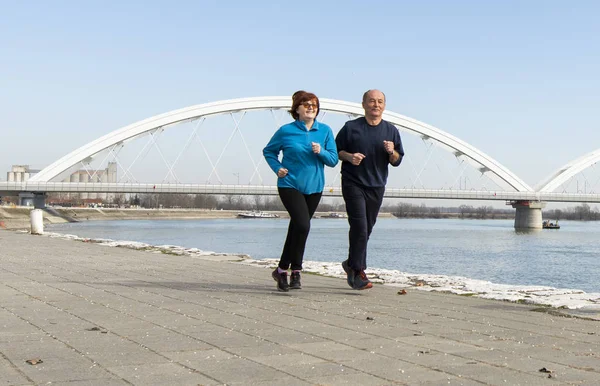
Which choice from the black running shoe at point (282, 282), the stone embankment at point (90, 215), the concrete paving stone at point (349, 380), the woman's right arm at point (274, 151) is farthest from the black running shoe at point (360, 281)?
the stone embankment at point (90, 215)

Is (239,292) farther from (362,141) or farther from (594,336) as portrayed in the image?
(594,336)

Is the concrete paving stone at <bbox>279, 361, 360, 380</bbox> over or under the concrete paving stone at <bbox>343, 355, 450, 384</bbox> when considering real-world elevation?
over

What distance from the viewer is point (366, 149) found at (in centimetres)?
656

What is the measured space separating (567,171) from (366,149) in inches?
2972

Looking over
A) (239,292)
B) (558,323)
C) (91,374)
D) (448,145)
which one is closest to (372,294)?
(239,292)

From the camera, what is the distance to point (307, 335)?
A: 4.12 m

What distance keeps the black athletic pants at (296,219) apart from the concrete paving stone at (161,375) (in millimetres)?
3171

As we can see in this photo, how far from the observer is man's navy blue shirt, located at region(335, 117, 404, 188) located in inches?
259

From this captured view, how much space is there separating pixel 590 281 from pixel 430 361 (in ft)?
54.9

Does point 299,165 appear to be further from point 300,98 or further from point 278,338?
point 278,338

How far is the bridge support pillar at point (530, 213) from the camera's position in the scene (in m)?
76.2

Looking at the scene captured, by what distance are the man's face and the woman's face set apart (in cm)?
50

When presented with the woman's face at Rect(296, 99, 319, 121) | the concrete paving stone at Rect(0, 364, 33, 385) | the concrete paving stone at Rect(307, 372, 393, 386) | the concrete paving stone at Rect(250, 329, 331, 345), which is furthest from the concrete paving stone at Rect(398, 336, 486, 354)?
the woman's face at Rect(296, 99, 319, 121)

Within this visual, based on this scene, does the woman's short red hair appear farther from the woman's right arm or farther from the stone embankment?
the stone embankment
